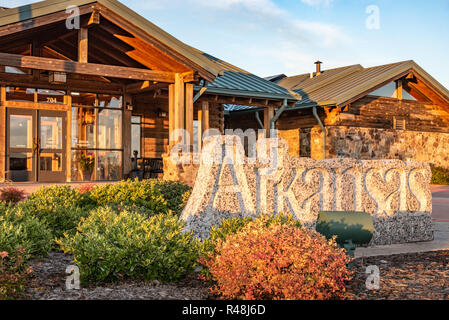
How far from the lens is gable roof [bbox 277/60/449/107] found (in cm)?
2095

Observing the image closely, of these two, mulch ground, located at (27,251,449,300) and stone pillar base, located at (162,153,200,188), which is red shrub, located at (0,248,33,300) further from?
stone pillar base, located at (162,153,200,188)

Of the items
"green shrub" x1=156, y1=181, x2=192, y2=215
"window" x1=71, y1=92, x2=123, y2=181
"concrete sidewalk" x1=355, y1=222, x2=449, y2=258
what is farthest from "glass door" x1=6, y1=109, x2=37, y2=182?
"concrete sidewalk" x1=355, y1=222, x2=449, y2=258

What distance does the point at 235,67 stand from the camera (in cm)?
2098

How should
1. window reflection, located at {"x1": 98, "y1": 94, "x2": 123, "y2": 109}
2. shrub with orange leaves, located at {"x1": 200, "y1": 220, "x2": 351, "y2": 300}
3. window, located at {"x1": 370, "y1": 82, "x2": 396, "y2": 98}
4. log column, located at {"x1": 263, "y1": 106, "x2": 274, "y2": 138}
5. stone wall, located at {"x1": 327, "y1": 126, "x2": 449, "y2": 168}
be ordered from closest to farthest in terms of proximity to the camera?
1. shrub with orange leaves, located at {"x1": 200, "y1": 220, "x2": 351, "y2": 300}
2. window reflection, located at {"x1": 98, "y1": 94, "x2": 123, "y2": 109}
3. log column, located at {"x1": 263, "y1": 106, "x2": 274, "y2": 138}
4. stone wall, located at {"x1": 327, "y1": 126, "x2": 449, "y2": 168}
5. window, located at {"x1": 370, "y1": 82, "x2": 396, "y2": 98}

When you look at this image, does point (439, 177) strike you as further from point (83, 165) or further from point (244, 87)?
point (83, 165)

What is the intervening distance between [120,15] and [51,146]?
16.6ft

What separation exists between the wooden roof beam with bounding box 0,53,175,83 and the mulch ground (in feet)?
22.6

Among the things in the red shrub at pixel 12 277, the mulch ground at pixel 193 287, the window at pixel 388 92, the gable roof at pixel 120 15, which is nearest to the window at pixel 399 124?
the window at pixel 388 92

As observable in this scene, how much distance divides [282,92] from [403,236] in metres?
10.4

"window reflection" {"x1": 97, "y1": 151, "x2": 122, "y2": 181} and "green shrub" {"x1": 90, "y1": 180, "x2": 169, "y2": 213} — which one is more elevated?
"window reflection" {"x1": 97, "y1": 151, "x2": 122, "y2": 181}

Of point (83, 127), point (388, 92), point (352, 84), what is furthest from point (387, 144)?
point (83, 127)

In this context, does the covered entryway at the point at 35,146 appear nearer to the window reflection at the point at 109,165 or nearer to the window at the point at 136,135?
the window reflection at the point at 109,165

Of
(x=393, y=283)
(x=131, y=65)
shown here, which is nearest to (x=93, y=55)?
(x=131, y=65)
